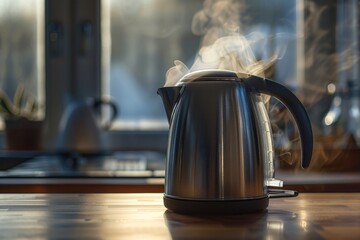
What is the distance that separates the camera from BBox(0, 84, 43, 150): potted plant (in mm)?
2145

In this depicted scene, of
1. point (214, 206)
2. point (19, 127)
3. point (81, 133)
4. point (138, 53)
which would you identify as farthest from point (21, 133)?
point (214, 206)

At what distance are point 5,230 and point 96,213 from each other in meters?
0.16

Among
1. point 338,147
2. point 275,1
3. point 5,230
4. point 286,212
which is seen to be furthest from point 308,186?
point 275,1

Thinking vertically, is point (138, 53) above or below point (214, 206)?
above

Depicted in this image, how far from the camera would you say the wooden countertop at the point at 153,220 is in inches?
24.9

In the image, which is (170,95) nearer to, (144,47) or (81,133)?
(81,133)

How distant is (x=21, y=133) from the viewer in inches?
84.9

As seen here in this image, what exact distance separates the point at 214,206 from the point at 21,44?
1.83 metres

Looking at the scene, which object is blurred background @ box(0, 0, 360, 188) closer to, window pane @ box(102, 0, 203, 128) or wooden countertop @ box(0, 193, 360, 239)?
window pane @ box(102, 0, 203, 128)

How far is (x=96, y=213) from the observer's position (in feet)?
2.55

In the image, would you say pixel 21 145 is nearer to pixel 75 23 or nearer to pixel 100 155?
pixel 100 155

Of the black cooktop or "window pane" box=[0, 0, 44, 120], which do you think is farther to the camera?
"window pane" box=[0, 0, 44, 120]

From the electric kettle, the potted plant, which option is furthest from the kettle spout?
the potted plant

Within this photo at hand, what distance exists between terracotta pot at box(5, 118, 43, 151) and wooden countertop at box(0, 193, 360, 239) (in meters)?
1.25
